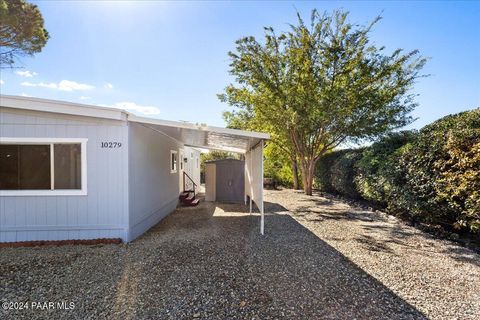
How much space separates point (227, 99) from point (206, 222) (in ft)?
26.5

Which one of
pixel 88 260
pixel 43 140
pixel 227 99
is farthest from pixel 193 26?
pixel 88 260

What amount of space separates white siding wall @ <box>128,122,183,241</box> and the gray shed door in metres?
3.47

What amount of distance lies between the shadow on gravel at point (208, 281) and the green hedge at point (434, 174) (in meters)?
2.82

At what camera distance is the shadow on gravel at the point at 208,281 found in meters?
2.94

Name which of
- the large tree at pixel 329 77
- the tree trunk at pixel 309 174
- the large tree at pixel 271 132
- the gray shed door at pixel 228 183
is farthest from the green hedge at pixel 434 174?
the large tree at pixel 271 132

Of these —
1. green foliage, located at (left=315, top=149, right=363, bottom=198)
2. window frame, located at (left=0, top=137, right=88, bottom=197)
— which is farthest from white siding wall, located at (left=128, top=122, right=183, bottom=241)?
green foliage, located at (left=315, top=149, right=363, bottom=198)

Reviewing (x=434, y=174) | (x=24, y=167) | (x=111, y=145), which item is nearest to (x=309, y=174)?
(x=434, y=174)

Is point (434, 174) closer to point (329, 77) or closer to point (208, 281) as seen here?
point (208, 281)

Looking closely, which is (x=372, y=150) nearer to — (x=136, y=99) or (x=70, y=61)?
(x=136, y=99)

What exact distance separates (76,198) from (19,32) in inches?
398

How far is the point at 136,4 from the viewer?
8516mm

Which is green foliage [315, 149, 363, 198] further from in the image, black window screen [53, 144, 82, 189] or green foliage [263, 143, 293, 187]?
black window screen [53, 144, 82, 189]

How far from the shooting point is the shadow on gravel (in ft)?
9.64

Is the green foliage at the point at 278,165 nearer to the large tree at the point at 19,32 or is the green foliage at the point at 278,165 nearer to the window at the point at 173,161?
the window at the point at 173,161
